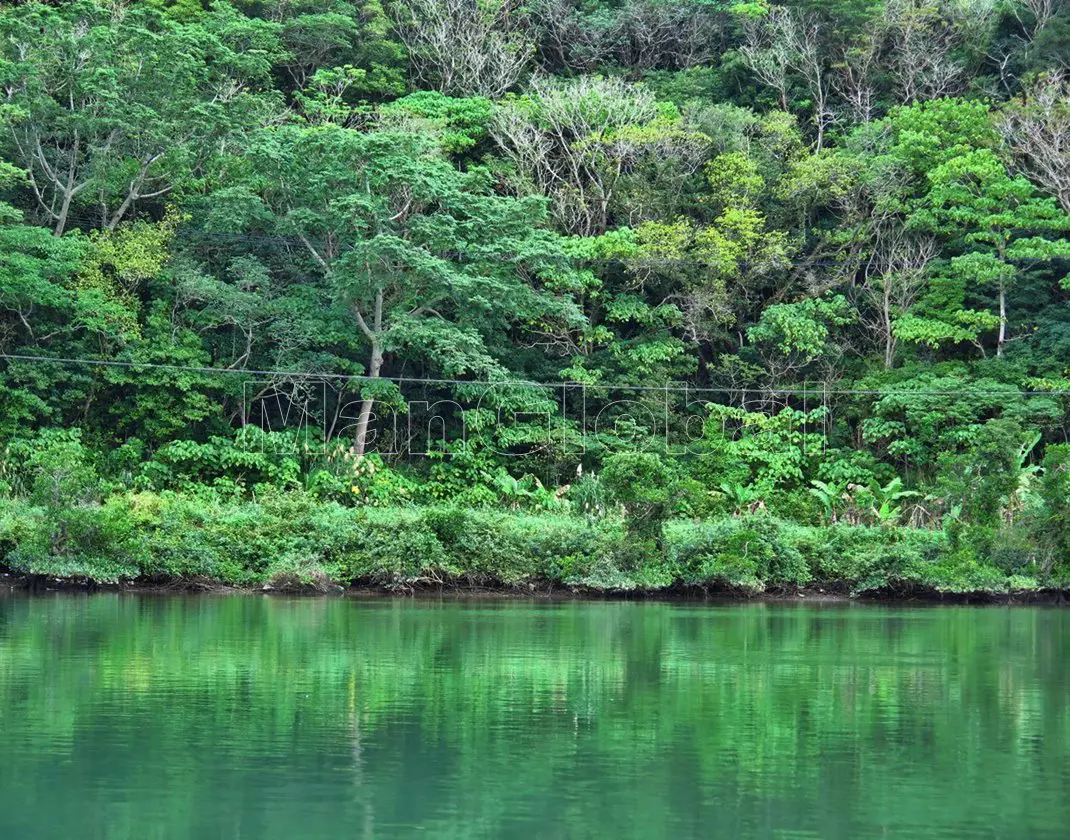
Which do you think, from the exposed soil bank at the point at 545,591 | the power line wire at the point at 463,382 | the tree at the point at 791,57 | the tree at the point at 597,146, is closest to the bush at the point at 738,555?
the exposed soil bank at the point at 545,591

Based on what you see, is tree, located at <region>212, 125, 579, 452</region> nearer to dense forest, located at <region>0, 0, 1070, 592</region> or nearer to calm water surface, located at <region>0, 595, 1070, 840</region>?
dense forest, located at <region>0, 0, 1070, 592</region>

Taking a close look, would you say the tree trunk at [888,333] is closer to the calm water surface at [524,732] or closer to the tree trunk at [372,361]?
the tree trunk at [372,361]

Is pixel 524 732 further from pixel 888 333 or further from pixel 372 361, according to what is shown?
pixel 888 333

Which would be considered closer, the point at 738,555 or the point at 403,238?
the point at 738,555

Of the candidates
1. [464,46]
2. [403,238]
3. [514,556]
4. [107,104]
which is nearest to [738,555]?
[514,556]

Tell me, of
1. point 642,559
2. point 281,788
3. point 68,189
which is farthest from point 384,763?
point 68,189

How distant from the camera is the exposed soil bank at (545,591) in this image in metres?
25.0

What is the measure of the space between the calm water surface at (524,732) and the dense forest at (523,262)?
1037 cm

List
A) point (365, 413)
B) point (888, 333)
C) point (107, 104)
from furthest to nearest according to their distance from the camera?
point (888, 333) → point (365, 413) → point (107, 104)

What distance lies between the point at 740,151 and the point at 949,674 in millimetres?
21898

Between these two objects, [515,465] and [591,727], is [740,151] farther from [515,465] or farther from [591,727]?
[591,727]

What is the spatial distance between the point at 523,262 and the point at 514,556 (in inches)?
398

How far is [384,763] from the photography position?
9.49 m

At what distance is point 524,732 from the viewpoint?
10820mm
